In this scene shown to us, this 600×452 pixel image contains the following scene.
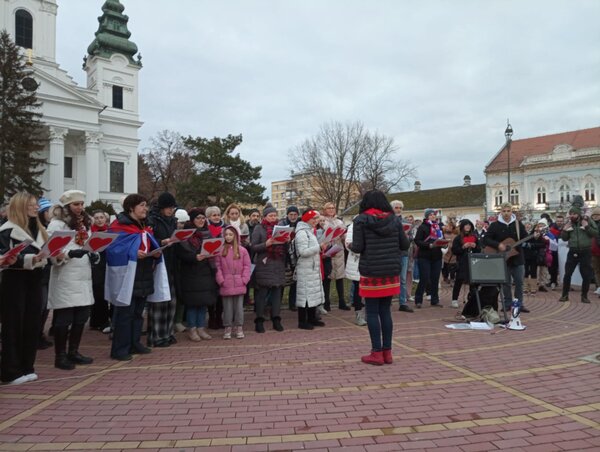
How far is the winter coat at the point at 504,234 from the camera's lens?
8.66 meters

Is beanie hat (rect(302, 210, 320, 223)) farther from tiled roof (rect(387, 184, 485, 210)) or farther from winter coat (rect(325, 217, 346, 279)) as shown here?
tiled roof (rect(387, 184, 485, 210))

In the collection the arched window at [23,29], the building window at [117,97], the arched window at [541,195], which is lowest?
the arched window at [541,195]

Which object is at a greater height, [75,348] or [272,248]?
[272,248]

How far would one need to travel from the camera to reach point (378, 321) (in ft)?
18.0

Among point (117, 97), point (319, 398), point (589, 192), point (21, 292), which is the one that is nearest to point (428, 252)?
point (319, 398)

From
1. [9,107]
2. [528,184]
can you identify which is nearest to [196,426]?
[9,107]

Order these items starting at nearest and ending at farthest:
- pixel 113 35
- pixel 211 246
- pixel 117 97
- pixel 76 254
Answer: pixel 76 254 → pixel 211 246 → pixel 117 97 → pixel 113 35

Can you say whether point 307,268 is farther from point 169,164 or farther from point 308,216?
point 169,164

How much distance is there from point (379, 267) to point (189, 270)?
123 inches

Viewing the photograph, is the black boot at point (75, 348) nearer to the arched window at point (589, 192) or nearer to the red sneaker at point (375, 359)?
the red sneaker at point (375, 359)

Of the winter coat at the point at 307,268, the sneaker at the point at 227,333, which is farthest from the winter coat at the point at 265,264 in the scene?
the sneaker at the point at 227,333

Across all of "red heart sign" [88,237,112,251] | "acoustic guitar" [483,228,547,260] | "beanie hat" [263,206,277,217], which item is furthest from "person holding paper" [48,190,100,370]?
"acoustic guitar" [483,228,547,260]

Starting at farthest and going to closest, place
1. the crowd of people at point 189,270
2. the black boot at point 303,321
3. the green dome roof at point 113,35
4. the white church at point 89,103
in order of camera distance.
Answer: the green dome roof at point 113,35
the white church at point 89,103
the black boot at point 303,321
the crowd of people at point 189,270

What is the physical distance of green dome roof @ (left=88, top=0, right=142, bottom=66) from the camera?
167 ft
